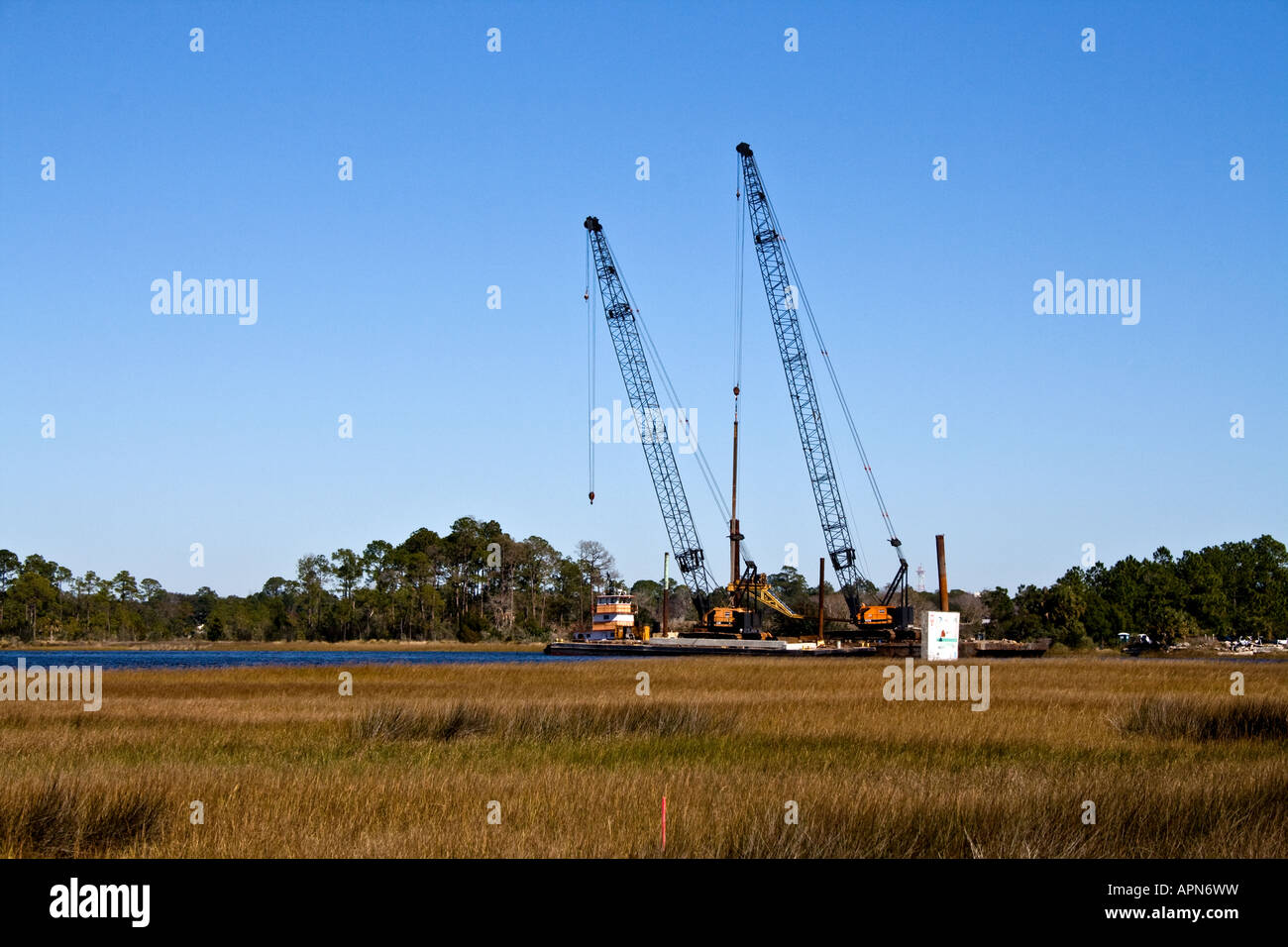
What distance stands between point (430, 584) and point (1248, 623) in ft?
366

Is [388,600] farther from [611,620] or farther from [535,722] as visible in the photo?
[535,722]

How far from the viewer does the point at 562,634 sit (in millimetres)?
162375

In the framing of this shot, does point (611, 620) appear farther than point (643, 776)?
Yes

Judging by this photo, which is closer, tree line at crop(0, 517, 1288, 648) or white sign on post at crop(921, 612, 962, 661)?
white sign on post at crop(921, 612, 962, 661)

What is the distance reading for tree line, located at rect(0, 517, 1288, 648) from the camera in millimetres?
145875

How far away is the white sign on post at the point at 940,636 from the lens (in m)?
71.5

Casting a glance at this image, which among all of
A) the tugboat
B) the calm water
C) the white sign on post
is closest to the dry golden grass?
the calm water

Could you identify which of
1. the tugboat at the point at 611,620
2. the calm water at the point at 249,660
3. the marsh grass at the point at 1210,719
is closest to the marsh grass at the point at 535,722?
the marsh grass at the point at 1210,719

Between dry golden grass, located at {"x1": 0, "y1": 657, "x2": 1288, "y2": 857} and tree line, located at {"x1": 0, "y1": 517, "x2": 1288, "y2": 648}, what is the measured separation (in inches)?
4371

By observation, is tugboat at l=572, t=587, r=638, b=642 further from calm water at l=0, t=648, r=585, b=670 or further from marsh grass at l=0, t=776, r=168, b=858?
marsh grass at l=0, t=776, r=168, b=858

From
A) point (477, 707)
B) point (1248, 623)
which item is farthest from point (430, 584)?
point (477, 707)

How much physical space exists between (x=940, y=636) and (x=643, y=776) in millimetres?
57764

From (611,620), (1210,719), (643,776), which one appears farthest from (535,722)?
(611,620)

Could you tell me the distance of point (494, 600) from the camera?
177 meters
